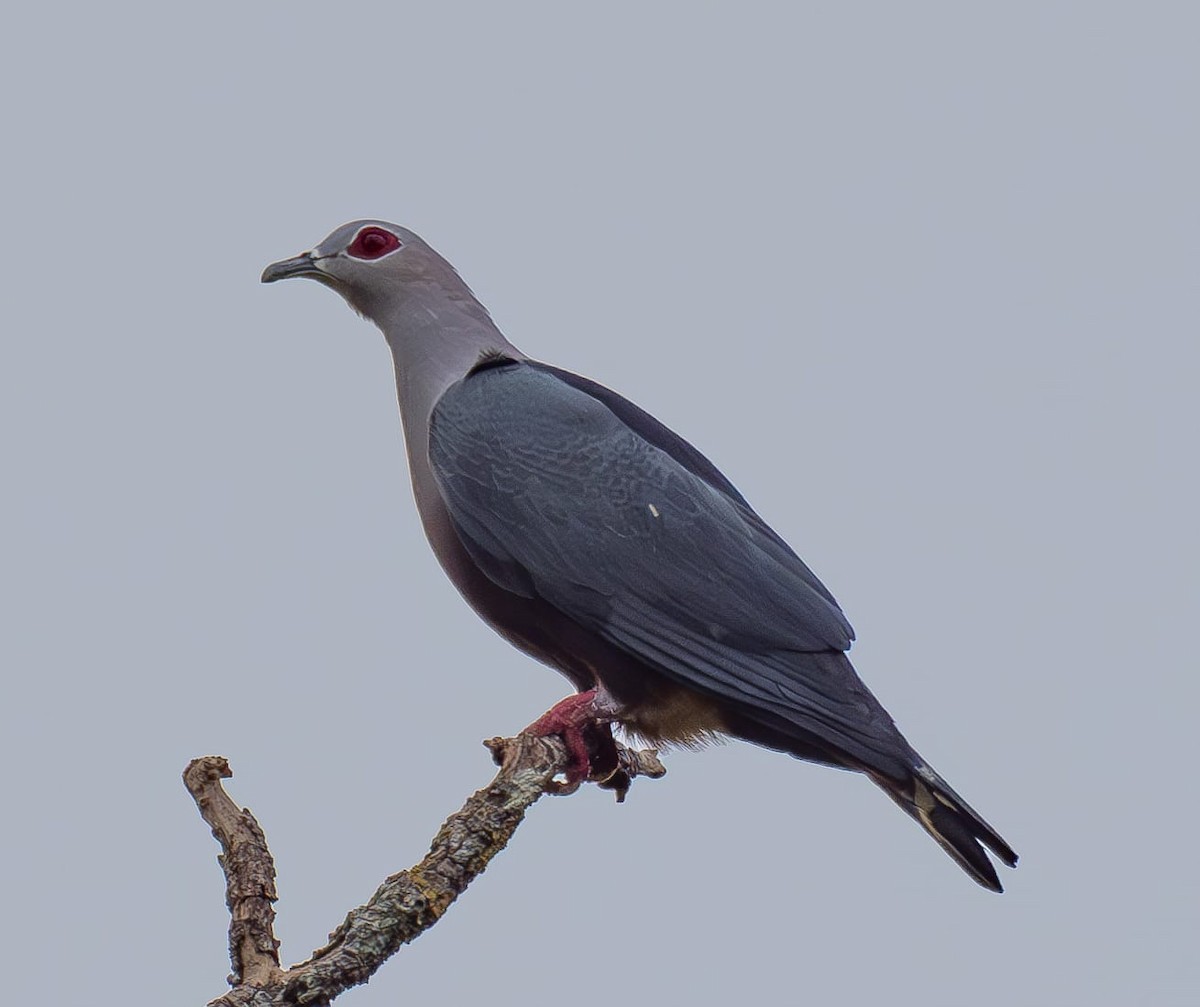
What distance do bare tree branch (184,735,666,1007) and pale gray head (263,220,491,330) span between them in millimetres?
2089

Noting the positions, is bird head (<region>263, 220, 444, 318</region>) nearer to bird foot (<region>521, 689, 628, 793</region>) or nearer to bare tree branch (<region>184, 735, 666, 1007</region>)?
bird foot (<region>521, 689, 628, 793</region>)

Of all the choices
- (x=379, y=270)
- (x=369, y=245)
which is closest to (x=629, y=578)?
(x=379, y=270)

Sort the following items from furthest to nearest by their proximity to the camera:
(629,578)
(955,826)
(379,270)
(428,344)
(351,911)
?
(379,270)
(428,344)
(629,578)
(955,826)
(351,911)

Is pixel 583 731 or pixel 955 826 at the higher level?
pixel 583 731

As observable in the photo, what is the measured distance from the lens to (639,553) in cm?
577

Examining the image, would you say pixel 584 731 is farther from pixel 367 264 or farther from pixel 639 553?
pixel 367 264

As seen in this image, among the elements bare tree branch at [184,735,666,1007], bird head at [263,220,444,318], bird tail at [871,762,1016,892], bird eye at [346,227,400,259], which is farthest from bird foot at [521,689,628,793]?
bird eye at [346,227,400,259]

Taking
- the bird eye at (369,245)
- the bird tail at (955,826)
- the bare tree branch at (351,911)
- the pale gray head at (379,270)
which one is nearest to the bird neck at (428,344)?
the pale gray head at (379,270)

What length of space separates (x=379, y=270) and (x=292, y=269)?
34 cm

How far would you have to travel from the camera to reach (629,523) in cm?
582

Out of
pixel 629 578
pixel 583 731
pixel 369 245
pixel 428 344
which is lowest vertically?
pixel 583 731

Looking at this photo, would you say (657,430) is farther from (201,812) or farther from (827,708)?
(201,812)

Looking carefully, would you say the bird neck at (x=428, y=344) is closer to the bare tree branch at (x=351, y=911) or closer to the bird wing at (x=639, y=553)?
the bird wing at (x=639, y=553)

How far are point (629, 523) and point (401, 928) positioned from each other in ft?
5.93
